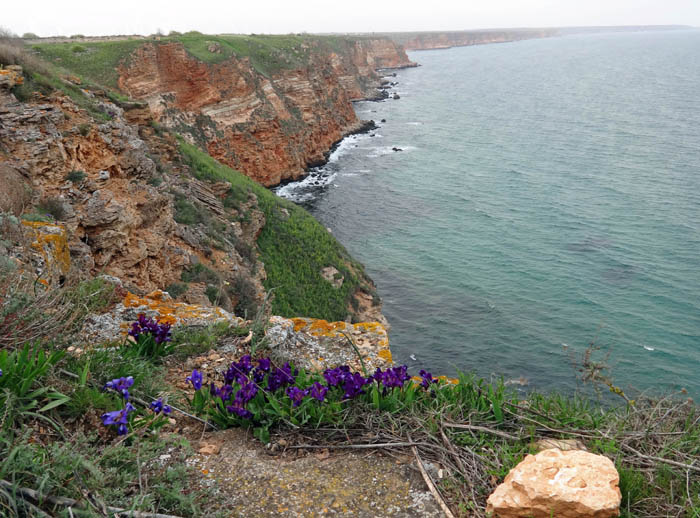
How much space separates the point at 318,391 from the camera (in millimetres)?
4141

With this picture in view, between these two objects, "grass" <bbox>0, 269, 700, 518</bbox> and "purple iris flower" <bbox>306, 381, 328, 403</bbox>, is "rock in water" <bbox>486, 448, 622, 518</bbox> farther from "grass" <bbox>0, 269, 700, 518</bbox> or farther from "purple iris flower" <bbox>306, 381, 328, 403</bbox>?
"purple iris flower" <bbox>306, 381, 328, 403</bbox>

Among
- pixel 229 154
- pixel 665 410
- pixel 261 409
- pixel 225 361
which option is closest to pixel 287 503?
pixel 261 409

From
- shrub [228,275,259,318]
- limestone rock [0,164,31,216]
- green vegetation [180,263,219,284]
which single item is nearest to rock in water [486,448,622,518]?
limestone rock [0,164,31,216]

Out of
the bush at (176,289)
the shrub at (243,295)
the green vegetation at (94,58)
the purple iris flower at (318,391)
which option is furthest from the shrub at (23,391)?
the green vegetation at (94,58)

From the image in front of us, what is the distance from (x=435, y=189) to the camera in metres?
43.3

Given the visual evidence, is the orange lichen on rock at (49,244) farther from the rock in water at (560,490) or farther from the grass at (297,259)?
the grass at (297,259)

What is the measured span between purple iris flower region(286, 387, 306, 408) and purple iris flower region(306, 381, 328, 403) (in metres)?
0.08

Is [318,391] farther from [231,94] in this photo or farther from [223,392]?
[231,94]

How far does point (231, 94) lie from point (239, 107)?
50.3 inches

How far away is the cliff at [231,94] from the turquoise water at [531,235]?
11.7 ft

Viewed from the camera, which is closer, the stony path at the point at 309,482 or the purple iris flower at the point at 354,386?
the stony path at the point at 309,482

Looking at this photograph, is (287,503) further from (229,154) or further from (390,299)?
(229,154)

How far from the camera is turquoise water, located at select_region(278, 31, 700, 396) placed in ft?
75.4

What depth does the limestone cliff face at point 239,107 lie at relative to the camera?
120 feet
